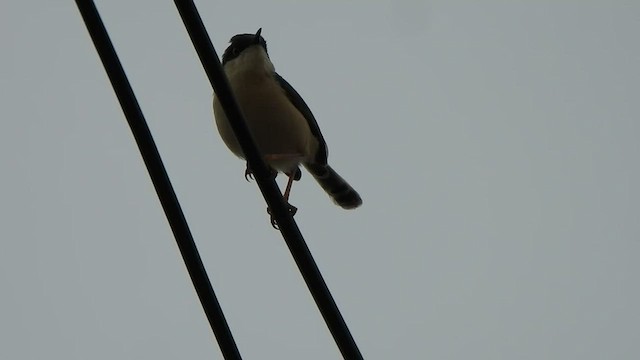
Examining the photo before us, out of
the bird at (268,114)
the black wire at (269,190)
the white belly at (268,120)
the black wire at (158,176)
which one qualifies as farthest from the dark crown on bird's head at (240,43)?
the black wire at (158,176)

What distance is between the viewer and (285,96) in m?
5.52

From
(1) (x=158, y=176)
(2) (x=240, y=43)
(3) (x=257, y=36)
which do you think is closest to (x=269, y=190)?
(1) (x=158, y=176)

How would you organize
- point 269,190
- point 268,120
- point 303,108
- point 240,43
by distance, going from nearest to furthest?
point 269,190 → point 268,120 → point 303,108 → point 240,43

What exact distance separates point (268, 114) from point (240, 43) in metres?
1.09

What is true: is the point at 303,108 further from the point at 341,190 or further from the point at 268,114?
the point at 341,190

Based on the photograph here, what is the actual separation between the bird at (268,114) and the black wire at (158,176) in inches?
89.5

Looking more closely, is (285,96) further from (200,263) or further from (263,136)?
(200,263)

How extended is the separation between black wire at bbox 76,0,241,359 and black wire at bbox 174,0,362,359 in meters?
0.31

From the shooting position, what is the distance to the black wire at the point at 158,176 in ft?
7.55

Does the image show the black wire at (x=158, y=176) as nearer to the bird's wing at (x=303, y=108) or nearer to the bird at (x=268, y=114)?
the bird at (x=268, y=114)

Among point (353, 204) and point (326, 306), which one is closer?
point (326, 306)

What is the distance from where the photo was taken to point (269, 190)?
9.70 feet

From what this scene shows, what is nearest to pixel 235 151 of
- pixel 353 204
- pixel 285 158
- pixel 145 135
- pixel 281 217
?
pixel 285 158

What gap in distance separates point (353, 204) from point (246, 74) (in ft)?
7.29
